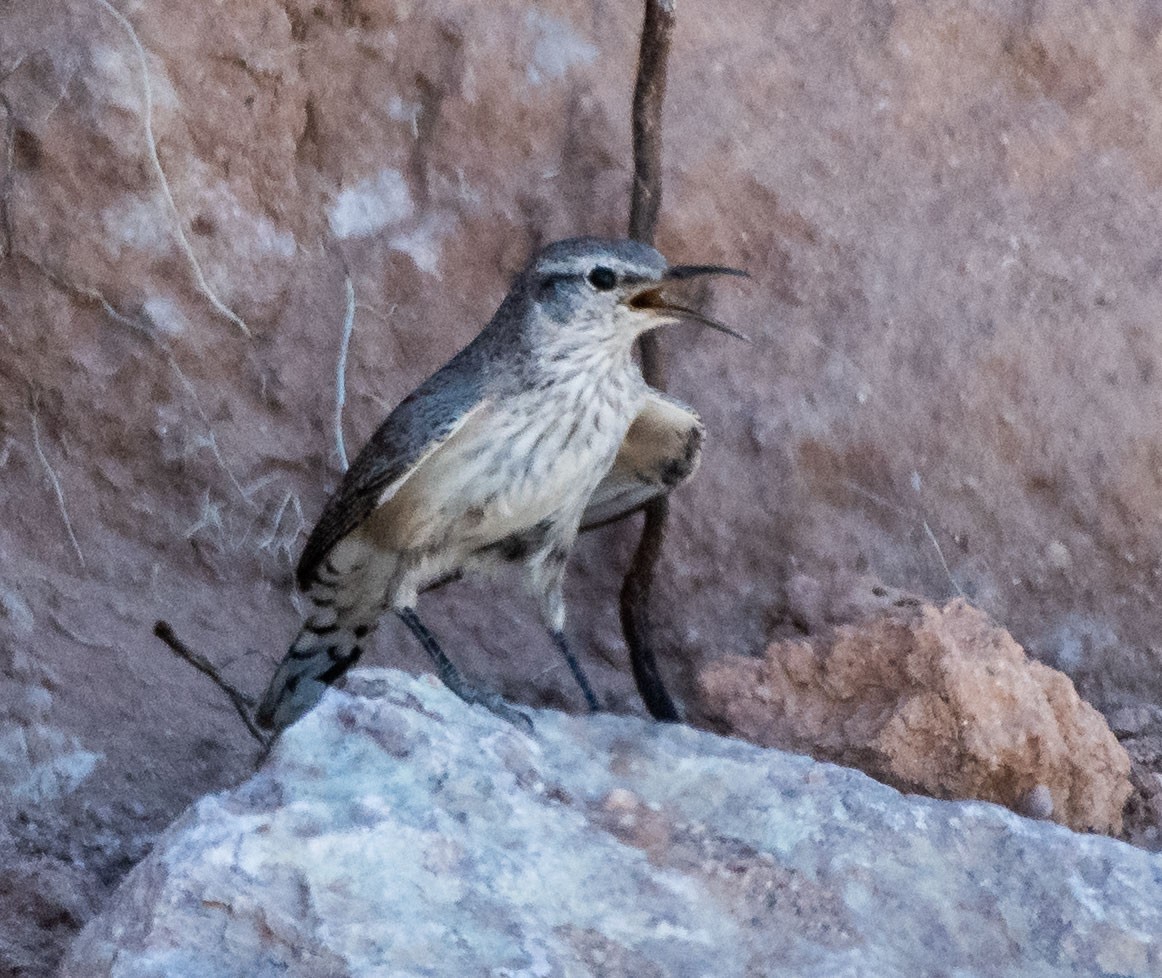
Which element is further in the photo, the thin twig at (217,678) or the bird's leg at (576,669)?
the bird's leg at (576,669)

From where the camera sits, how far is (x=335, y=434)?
610cm

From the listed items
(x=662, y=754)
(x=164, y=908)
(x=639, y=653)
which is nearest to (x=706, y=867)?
(x=662, y=754)

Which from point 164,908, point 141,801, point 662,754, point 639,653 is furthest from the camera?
point 639,653

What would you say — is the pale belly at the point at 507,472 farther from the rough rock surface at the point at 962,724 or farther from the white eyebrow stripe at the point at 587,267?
the rough rock surface at the point at 962,724

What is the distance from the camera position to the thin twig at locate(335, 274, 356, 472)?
609cm

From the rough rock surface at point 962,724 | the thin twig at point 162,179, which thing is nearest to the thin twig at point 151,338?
the thin twig at point 162,179

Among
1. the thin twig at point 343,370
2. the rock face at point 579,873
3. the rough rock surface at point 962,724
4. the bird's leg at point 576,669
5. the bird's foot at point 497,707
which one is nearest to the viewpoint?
the rock face at point 579,873

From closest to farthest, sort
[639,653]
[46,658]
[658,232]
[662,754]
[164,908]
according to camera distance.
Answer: [164,908], [662,754], [46,658], [639,653], [658,232]

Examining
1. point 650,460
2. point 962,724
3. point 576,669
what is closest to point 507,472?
point 650,460

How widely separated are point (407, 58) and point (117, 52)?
3.32ft

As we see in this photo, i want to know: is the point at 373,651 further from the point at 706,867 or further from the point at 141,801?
the point at 706,867

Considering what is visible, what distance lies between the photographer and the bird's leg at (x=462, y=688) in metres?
4.31

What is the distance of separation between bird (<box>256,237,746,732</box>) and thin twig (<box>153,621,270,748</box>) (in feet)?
0.25

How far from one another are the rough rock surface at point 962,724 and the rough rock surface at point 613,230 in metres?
0.84
